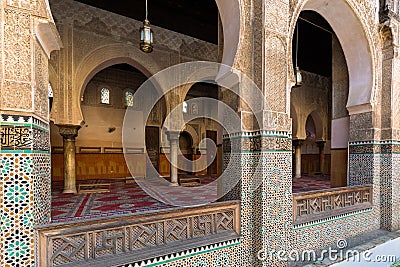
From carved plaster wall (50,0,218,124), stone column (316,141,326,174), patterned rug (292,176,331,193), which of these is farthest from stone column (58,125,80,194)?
stone column (316,141,326,174)

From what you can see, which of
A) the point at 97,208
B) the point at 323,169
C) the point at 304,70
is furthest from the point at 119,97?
the point at 323,169

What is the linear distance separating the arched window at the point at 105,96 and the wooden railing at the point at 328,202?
8195 mm

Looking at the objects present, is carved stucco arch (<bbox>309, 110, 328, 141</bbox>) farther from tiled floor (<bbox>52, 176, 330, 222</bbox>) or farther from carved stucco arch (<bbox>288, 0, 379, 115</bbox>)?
tiled floor (<bbox>52, 176, 330, 222</bbox>)

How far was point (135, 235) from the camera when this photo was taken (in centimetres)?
215

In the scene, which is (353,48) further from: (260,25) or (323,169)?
(323,169)

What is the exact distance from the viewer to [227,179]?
2.91m

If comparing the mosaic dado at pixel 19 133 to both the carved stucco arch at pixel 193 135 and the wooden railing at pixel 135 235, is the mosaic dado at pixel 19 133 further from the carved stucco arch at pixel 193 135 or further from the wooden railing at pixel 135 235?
the carved stucco arch at pixel 193 135

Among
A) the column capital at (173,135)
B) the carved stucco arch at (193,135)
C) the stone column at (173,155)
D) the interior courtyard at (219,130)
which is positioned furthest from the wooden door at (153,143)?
the column capital at (173,135)

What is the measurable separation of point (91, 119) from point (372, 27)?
340 inches

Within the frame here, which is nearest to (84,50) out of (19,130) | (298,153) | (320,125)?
(19,130)

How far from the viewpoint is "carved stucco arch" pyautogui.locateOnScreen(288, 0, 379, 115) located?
3857 millimetres

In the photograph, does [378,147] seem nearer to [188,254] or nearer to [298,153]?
[188,254]

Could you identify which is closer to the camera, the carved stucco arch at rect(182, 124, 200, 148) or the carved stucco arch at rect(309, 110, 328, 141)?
the carved stucco arch at rect(309, 110, 328, 141)

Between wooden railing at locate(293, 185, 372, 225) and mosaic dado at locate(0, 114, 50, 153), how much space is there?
2.75 metres
